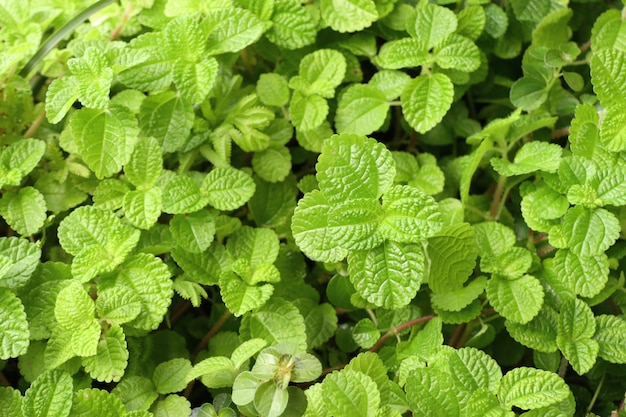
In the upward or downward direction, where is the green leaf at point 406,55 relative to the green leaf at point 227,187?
upward

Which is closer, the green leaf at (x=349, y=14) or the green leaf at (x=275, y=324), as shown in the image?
the green leaf at (x=275, y=324)

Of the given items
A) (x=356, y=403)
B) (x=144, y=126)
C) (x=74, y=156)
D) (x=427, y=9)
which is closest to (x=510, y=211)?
(x=427, y=9)

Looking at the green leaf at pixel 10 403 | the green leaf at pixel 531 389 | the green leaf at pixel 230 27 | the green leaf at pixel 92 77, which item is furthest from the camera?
the green leaf at pixel 230 27

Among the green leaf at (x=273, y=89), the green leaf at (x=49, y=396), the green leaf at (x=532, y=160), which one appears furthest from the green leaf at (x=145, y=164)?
the green leaf at (x=532, y=160)

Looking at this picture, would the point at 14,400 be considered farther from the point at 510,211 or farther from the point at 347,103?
the point at 510,211

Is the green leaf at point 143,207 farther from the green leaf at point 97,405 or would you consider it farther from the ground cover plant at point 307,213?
the green leaf at point 97,405

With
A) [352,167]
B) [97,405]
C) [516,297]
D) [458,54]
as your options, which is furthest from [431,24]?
[97,405]

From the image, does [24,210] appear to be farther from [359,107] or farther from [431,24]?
[431,24]
